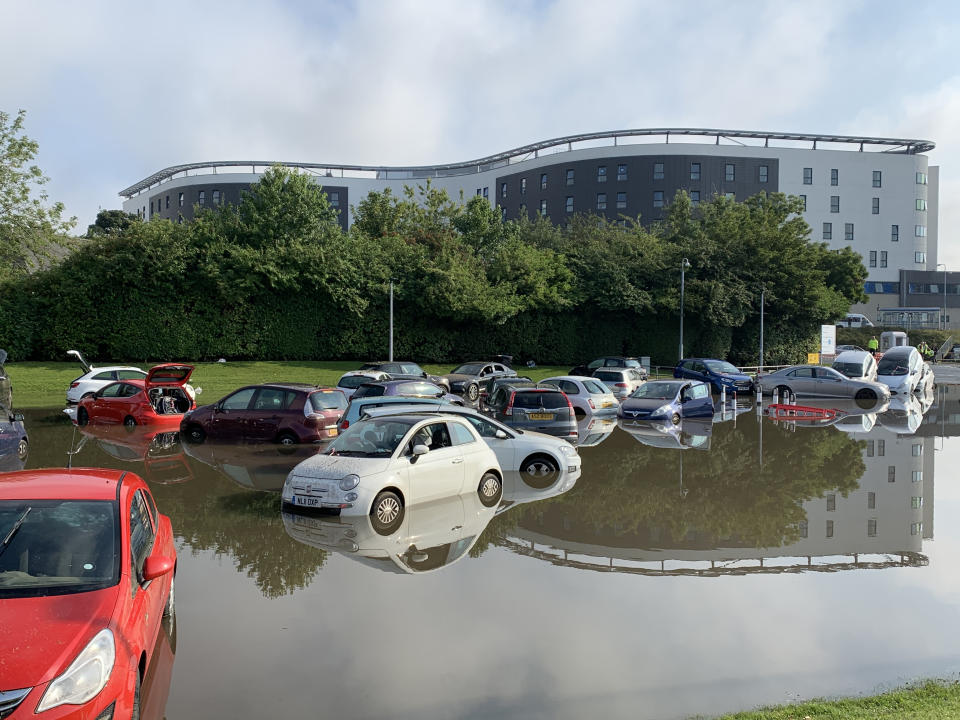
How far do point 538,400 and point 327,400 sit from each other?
5161mm

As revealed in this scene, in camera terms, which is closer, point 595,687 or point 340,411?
point 595,687

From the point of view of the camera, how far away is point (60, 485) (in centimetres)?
594

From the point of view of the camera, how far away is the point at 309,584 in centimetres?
818

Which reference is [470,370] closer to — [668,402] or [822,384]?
[668,402]

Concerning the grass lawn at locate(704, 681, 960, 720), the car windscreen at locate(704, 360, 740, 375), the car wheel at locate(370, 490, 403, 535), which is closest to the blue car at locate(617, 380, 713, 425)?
the car windscreen at locate(704, 360, 740, 375)

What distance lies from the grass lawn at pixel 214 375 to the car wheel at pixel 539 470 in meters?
19.2

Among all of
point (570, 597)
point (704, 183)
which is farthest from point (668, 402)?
point (704, 183)

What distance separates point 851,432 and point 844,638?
16.5m

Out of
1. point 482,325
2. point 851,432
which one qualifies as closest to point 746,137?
point 482,325

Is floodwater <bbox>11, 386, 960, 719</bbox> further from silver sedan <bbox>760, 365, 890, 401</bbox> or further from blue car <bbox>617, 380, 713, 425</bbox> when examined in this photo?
silver sedan <bbox>760, 365, 890, 401</bbox>

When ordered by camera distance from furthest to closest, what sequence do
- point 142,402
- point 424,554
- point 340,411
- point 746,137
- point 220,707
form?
1. point 746,137
2. point 142,402
3. point 340,411
4. point 424,554
5. point 220,707

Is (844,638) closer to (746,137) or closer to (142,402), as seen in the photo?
(142,402)

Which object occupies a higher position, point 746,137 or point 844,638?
point 746,137

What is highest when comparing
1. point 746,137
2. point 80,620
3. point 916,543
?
point 746,137
